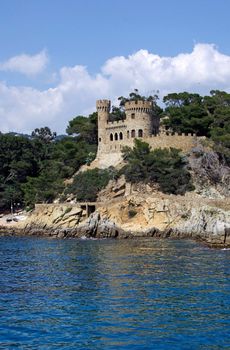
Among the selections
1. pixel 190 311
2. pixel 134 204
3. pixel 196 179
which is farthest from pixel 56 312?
pixel 196 179

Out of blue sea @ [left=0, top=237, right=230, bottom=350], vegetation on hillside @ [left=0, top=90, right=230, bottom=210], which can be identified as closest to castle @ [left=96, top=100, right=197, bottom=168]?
vegetation on hillside @ [left=0, top=90, right=230, bottom=210]

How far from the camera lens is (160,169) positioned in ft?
194

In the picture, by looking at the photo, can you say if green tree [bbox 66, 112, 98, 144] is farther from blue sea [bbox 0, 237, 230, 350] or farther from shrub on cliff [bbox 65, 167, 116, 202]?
blue sea [bbox 0, 237, 230, 350]

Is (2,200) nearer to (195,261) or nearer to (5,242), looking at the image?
(5,242)

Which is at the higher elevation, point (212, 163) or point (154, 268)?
point (212, 163)

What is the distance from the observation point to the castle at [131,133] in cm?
6359

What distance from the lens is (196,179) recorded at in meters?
59.5

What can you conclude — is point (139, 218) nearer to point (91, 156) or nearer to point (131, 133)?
point (131, 133)

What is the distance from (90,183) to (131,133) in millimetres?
8353

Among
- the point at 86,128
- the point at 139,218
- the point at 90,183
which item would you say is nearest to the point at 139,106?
the point at 90,183

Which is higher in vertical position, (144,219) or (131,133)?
(131,133)

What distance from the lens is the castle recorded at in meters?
63.6

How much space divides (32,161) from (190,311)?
5913cm

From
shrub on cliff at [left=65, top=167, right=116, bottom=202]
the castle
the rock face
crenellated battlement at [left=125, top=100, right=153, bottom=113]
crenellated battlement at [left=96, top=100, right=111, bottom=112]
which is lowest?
the rock face
